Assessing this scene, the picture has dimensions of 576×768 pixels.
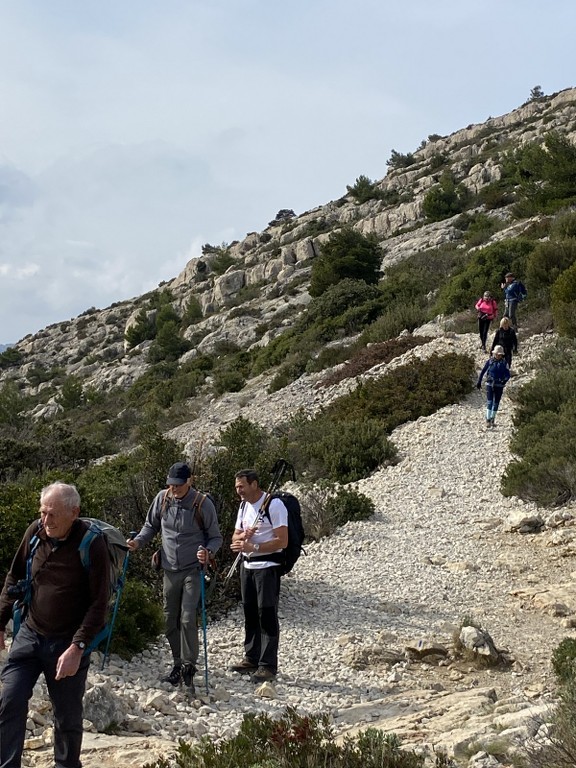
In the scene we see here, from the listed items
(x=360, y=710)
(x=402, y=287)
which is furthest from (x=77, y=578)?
(x=402, y=287)

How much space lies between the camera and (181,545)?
5.82m

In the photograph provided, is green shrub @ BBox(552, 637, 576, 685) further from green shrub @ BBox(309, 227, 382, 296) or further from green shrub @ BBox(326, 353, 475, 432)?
green shrub @ BBox(309, 227, 382, 296)

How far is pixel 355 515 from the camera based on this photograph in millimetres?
11086

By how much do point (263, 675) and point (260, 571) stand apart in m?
0.83

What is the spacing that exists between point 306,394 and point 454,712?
14.7m

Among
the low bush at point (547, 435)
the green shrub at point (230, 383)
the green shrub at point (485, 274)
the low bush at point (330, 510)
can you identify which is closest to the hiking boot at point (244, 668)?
the low bush at point (330, 510)

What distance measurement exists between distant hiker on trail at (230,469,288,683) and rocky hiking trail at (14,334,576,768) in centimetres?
23

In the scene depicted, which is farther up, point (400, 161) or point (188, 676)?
point (400, 161)

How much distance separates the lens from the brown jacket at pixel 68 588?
386 cm

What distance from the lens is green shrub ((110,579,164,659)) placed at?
6.23 m

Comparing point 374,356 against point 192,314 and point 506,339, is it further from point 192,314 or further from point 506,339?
point 192,314

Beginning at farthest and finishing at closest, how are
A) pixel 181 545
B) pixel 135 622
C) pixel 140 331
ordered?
pixel 140 331
pixel 135 622
pixel 181 545

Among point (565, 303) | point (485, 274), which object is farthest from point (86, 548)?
point (485, 274)

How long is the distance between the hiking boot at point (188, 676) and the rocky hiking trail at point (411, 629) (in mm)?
111
